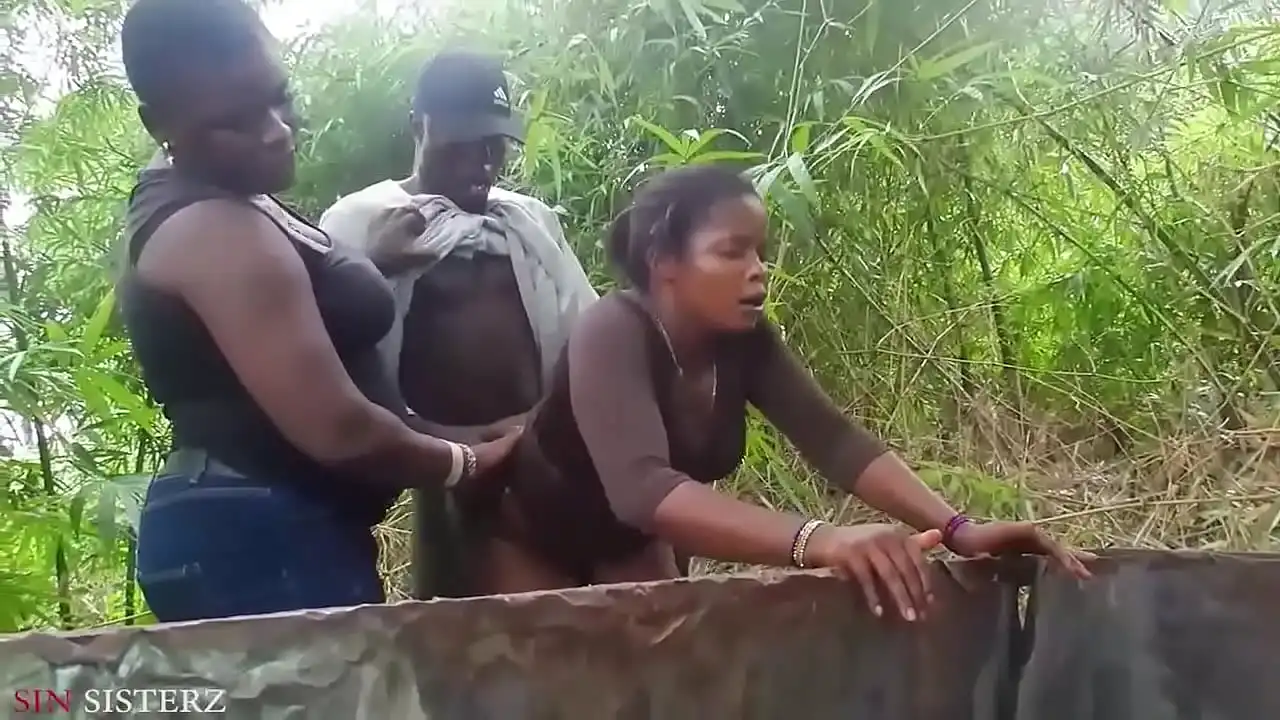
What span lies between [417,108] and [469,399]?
217mm

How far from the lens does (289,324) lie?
647 millimetres

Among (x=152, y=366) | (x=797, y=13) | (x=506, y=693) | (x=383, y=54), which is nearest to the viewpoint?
(x=506, y=693)

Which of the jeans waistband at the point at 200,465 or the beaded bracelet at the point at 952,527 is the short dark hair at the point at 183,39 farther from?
the beaded bracelet at the point at 952,527

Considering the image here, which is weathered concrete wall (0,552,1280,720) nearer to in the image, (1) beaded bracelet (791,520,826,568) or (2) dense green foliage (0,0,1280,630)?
(1) beaded bracelet (791,520,826,568)

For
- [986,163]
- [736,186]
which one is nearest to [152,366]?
[736,186]

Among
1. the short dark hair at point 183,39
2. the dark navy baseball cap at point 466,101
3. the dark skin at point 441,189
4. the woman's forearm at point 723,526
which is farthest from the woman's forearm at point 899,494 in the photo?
the short dark hair at point 183,39

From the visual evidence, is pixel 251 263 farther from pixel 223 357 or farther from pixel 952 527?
pixel 952 527

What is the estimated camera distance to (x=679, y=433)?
77 centimetres

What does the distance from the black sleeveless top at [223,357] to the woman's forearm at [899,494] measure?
1.06 ft

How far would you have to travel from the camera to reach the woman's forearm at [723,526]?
671 mm

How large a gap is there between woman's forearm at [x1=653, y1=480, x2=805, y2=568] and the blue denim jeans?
0.21 metres

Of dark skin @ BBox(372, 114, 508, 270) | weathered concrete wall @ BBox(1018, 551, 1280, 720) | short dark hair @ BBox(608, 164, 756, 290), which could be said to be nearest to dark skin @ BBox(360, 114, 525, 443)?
dark skin @ BBox(372, 114, 508, 270)

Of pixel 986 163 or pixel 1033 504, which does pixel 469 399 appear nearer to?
pixel 1033 504

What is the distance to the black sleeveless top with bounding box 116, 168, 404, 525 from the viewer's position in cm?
65
